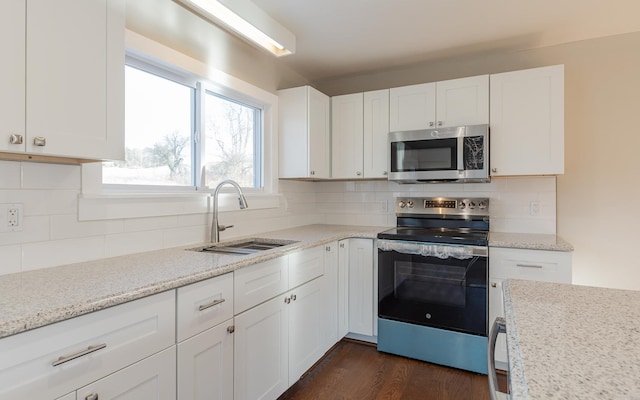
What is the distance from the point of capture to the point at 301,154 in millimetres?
2850

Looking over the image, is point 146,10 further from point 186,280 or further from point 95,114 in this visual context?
point 186,280

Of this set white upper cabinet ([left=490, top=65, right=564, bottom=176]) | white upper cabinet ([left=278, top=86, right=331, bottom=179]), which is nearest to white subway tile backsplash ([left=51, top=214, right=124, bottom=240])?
white upper cabinet ([left=278, top=86, right=331, bottom=179])

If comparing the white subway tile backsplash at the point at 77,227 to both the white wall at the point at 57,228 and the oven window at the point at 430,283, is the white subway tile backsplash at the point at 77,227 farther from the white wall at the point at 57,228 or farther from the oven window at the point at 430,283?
the oven window at the point at 430,283

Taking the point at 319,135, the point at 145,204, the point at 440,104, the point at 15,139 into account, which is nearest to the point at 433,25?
the point at 440,104

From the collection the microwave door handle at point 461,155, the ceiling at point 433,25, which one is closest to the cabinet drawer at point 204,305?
the ceiling at point 433,25

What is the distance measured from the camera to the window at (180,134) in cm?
184

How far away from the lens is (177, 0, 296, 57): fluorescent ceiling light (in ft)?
5.48

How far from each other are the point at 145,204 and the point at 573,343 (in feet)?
6.01

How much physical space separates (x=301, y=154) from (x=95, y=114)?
170cm

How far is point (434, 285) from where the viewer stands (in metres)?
2.40

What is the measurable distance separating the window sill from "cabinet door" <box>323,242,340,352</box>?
73cm

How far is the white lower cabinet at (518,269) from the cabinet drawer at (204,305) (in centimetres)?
171

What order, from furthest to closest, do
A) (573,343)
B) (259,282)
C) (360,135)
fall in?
(360,135) → (259,282) → (573,343)

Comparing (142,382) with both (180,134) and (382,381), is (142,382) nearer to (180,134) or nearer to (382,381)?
(180,134)
